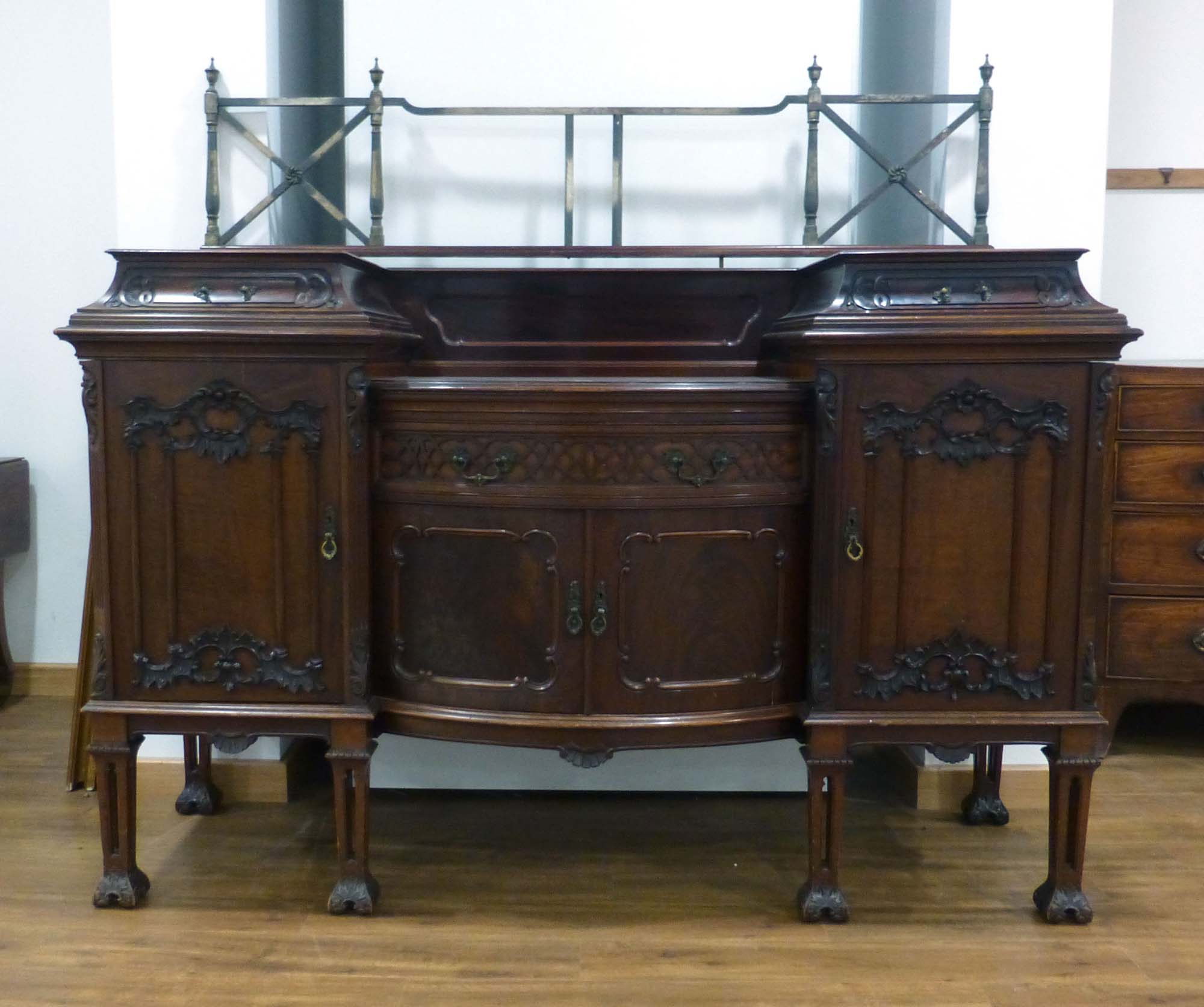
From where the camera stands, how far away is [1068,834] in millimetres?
1830

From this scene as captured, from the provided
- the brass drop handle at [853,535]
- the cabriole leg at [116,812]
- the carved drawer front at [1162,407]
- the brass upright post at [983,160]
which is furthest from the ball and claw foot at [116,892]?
the carved drawer front at [1162,407]

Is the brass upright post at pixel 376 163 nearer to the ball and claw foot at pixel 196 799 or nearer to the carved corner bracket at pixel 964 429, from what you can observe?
the carved corner bracket at pixel 964 429

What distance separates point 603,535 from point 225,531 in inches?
25.5

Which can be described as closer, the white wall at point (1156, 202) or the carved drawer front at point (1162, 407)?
the carved drawer front at point (1162, 407)

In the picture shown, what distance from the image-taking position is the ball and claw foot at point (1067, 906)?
1.83 metres

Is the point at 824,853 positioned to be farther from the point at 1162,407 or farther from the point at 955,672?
the point at 1162,407

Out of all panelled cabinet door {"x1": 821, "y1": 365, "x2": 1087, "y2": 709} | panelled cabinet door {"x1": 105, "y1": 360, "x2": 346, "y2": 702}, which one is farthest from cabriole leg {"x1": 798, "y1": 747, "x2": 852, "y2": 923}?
panelled cabinet door {"x1": 105, "y1": 360, "x2": 346, "y2": 702}

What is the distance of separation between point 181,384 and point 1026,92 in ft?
5.82

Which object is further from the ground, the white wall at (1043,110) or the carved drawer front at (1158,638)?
the white wall at (1043,110)

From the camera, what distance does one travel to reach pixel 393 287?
2.15 meters

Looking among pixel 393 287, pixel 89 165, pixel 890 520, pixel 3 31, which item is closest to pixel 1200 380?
pixel 890 520

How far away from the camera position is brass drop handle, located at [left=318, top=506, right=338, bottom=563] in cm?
177

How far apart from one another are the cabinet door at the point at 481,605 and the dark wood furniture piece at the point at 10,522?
156cm

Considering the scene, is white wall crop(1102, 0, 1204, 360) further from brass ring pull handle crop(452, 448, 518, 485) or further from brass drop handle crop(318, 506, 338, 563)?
brass drop handle crop(318, 506, 338, 563)
